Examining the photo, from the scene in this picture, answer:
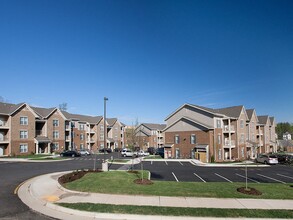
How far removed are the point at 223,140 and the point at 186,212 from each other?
3668 cm

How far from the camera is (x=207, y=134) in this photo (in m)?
41.9

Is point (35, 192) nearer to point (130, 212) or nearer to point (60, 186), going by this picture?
point (60, 186)

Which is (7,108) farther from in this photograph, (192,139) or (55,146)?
(192,139)

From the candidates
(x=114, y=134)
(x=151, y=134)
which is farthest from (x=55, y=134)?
(x=151, y=134)

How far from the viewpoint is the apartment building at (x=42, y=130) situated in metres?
46.2

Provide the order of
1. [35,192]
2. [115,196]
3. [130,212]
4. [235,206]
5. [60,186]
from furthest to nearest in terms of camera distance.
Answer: [60,186], [35,192], [115,196], [235,206], [130,212]

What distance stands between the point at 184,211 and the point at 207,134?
32.6 meters

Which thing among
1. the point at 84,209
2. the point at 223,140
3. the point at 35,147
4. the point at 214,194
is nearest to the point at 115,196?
the point at 84,209

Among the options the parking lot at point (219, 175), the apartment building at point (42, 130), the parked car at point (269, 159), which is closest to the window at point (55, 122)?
the apartment building at point (42, 130)

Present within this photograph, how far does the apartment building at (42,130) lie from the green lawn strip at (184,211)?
4185 centimetres

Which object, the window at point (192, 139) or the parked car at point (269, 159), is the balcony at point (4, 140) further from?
the parked car at point (269, 159)

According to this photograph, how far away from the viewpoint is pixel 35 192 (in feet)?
47.1

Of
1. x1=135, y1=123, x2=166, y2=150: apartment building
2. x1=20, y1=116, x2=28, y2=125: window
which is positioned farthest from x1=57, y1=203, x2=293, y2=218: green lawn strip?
x1=135, y1=123, x2=166, y2=150: apartment building

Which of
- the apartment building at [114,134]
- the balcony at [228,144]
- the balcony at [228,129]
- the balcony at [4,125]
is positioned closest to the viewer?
the balcony at [228,129]
